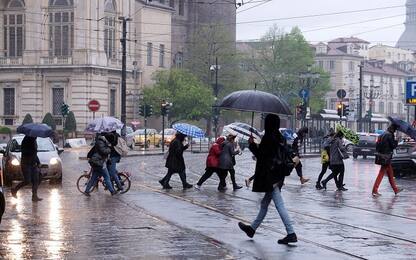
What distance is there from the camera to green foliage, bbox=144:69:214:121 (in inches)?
2968

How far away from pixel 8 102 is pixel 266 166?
61.9 metres

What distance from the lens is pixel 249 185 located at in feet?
80.3

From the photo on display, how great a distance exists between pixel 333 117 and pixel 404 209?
45847 mm

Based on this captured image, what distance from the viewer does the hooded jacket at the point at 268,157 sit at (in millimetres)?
12234

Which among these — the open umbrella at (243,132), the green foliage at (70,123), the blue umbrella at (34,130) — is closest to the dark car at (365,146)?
the open umbrella at (243,132)

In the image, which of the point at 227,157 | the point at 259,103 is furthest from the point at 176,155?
the point at 259,103

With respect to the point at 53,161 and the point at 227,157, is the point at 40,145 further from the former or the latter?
the point at 227,157

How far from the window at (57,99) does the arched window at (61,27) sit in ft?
8.93

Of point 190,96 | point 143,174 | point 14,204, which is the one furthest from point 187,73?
point 14,204

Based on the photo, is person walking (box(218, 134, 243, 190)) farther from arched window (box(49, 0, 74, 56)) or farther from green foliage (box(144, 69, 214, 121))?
green foliage (box(144, 69, 214, 121))

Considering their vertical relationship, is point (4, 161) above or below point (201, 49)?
below

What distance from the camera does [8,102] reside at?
71.8 metres

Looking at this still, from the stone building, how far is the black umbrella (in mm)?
51529

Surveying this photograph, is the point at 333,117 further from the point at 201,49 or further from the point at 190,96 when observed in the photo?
the point at 201,49
